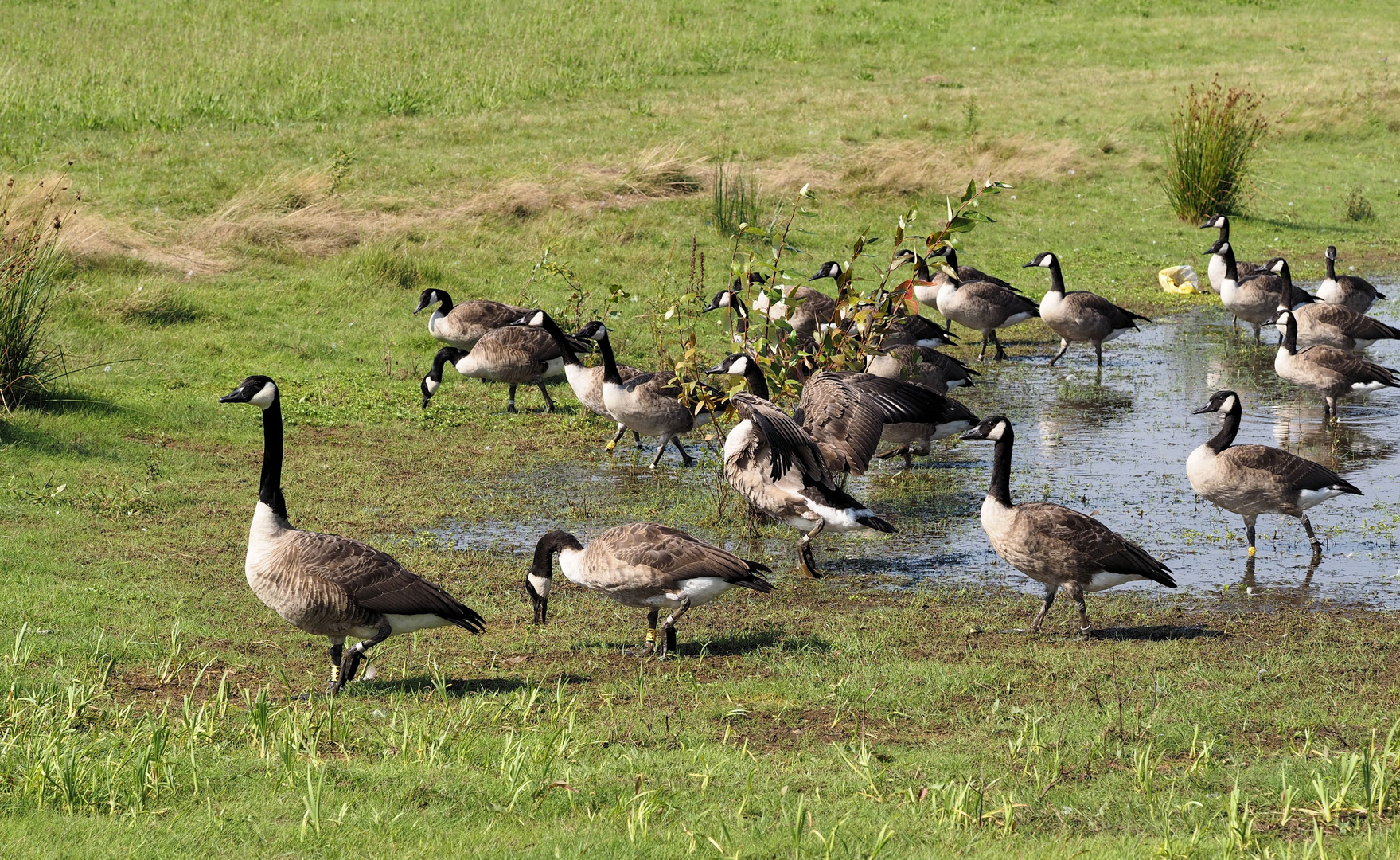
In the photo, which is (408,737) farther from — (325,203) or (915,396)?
(325,203)

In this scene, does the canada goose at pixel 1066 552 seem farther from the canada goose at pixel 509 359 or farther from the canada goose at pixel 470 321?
the canada goose at pixel 470 321

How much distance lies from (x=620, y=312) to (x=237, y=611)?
414 inches

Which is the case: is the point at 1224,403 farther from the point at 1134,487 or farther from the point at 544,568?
the point at 544,568

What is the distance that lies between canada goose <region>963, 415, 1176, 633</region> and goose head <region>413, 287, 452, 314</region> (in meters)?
10.3

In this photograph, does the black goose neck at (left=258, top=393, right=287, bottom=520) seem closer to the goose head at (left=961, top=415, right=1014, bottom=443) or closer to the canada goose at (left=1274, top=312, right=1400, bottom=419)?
the goose head at (left=961, top=415, right=1014, bottom=443)

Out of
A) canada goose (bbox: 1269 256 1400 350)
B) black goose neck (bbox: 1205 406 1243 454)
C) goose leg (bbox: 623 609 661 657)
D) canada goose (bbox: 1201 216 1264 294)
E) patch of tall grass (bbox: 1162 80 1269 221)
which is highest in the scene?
patch of tall grass (bbox: 1162 80 1269 221)

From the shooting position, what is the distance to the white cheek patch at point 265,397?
9.34 m

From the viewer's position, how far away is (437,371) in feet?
54.5

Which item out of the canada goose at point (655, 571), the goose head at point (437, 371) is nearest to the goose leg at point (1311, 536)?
the canada goose at point (655, 571)

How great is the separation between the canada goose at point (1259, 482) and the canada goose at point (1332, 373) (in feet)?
14.0

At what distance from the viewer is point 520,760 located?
667 centimetres

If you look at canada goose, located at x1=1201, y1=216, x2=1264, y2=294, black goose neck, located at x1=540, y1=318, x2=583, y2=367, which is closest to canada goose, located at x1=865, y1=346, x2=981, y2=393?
black goose neck, located at x1=540, y1=318, x2=583, y2=367

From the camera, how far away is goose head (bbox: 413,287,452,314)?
18.5 m

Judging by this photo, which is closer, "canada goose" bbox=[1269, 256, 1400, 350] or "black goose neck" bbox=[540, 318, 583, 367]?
"black goose neck" bbox=[540, 318, 583, 367]
